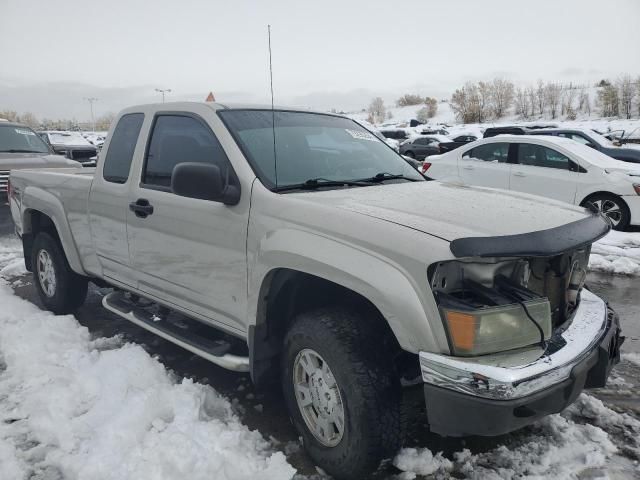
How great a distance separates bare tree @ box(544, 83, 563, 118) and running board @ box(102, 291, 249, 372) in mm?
78475

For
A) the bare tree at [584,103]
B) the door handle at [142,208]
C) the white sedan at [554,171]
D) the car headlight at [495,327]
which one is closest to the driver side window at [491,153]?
the white sedan at [554,171]

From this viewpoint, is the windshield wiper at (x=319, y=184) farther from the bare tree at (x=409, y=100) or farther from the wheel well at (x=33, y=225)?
the bare tree at (x=409, y=100)

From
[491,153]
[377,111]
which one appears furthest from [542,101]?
[491,153]

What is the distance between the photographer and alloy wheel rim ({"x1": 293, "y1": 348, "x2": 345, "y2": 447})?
2.53 meters

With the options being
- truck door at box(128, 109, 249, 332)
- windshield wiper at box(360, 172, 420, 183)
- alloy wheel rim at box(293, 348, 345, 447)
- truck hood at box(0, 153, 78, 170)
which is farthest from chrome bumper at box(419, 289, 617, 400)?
truck hood at box(0, 153, 78, 170)

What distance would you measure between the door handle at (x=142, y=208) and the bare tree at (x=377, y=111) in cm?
9738

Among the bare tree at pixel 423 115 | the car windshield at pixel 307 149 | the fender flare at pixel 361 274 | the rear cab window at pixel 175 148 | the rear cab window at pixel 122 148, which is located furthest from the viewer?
the bare tree at pixel 423 115

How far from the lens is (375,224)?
2.34 m

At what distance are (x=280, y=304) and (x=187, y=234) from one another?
2.62 feet

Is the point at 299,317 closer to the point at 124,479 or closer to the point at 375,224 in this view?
the point at 375,224

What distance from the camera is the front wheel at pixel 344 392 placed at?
234 cm

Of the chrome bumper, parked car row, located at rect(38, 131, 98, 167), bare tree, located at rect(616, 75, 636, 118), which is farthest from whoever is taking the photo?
bare tree, located at rect(616, 75, 636, 118)

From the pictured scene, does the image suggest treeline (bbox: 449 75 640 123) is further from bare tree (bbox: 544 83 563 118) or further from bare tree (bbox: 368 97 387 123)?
bare tree (bbox: 368 97 387 123)

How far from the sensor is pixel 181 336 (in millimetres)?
3375
